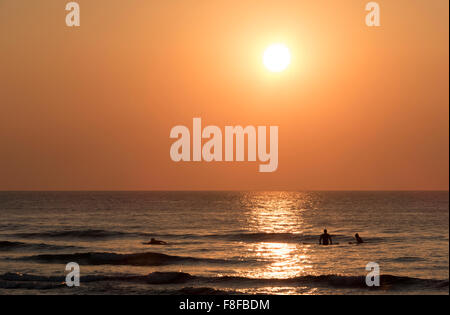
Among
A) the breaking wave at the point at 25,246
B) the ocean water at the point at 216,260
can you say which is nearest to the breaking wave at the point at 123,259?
the ocean water at the point at 216,260

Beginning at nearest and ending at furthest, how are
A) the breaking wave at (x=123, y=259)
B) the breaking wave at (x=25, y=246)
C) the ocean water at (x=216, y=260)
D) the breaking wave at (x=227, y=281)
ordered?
the ocean water at (x=216, y=260) < the breaking wave at (x=227, y=281) < the breaking wave at (x=123, y=259) < the breaking wave at (x=25, y=246)

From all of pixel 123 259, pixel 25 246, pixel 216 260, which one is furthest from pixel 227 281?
pixel 25 246

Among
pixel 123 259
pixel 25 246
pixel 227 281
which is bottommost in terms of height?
pixel 227 281

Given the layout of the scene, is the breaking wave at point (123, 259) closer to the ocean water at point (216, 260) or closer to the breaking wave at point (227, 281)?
the ocean water at point (216, 260)

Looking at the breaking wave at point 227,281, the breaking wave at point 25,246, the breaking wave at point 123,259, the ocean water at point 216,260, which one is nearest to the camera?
the ocean water at point 216,260

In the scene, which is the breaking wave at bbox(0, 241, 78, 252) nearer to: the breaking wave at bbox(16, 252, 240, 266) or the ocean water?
the ocean water

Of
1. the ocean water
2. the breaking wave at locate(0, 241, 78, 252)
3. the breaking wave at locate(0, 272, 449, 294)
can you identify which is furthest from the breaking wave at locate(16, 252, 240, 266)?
the breaking wave at locate(0, 272, 449, 294)

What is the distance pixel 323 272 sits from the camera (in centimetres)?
4362

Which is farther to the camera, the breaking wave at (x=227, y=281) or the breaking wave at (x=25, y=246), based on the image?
the breaking wave at (x=25, y=246)

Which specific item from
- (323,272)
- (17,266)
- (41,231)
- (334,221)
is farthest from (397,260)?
(334,221)

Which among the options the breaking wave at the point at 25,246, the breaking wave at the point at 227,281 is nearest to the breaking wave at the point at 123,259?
the breaking wave at the point at 25,246

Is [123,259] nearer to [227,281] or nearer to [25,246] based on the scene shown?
[227,281]

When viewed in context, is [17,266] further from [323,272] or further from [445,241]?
[445,241]
